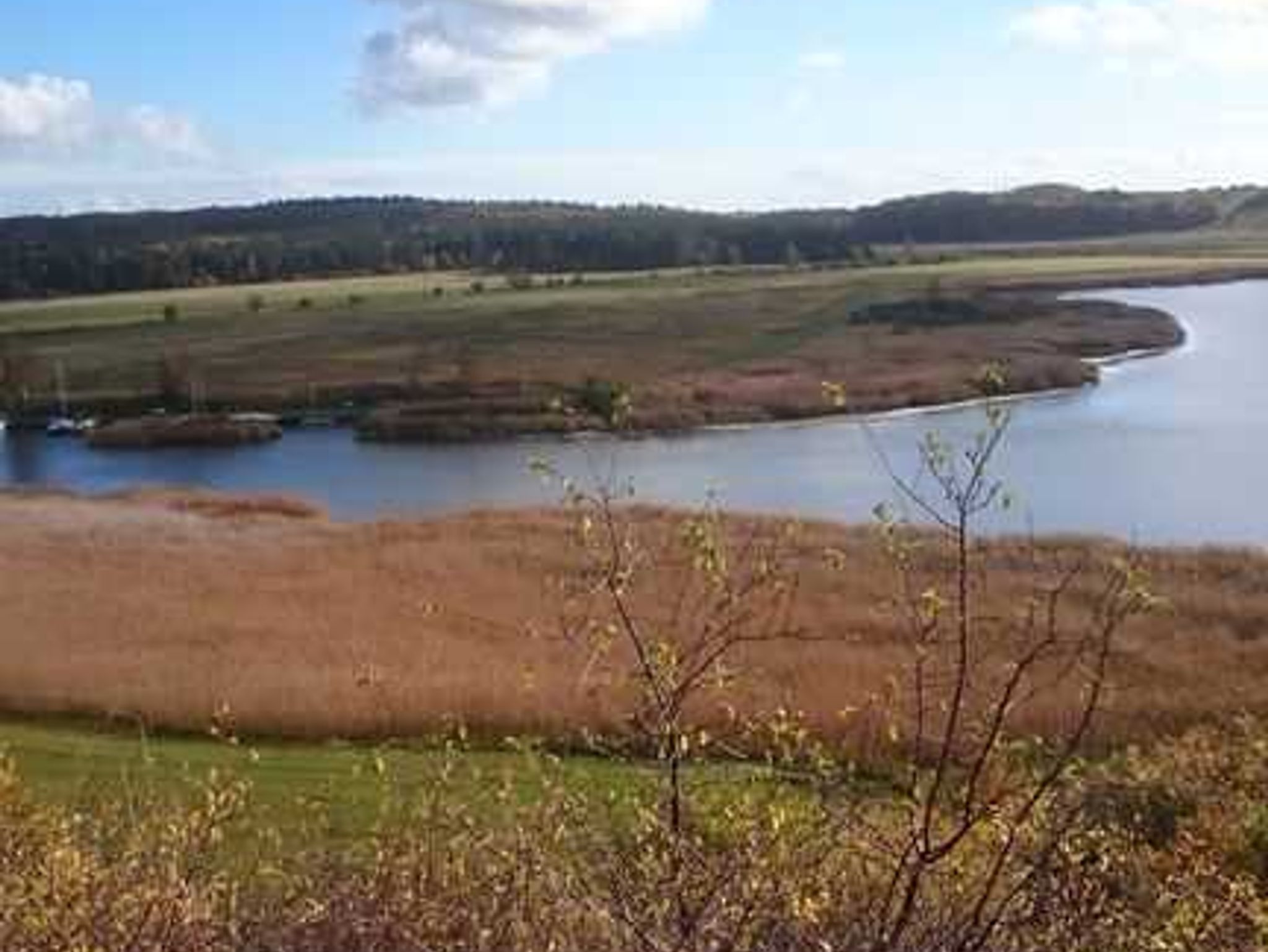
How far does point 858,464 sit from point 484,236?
399 feet

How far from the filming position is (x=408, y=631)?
2091 cm

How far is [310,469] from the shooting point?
5425cm

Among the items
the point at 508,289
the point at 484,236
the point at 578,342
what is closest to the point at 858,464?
the point at 578,342

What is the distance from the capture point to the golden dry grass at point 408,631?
1666 centimetres

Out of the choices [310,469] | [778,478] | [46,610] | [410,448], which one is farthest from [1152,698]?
[410,448]

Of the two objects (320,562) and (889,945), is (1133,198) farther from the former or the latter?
(889,945)

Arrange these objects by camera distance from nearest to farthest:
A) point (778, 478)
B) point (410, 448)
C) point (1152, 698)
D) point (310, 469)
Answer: point (1152, 698)
point (778, 478)
point (310, 469)
point (410, 448)

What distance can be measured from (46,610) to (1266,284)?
103 m

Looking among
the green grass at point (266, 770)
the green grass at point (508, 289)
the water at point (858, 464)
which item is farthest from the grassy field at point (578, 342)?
the green grass at point (266, 770)

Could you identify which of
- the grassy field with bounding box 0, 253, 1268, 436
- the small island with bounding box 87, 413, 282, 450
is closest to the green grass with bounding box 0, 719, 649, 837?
the grassy field with bounding box 0, 253, 1268, 436

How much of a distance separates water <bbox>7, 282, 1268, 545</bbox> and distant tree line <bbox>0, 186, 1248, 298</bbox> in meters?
70.0

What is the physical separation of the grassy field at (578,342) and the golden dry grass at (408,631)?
2896 cm

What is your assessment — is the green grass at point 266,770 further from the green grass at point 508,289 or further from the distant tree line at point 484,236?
the distant tree line at point 484,236

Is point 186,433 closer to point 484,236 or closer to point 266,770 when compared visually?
point 266,770
